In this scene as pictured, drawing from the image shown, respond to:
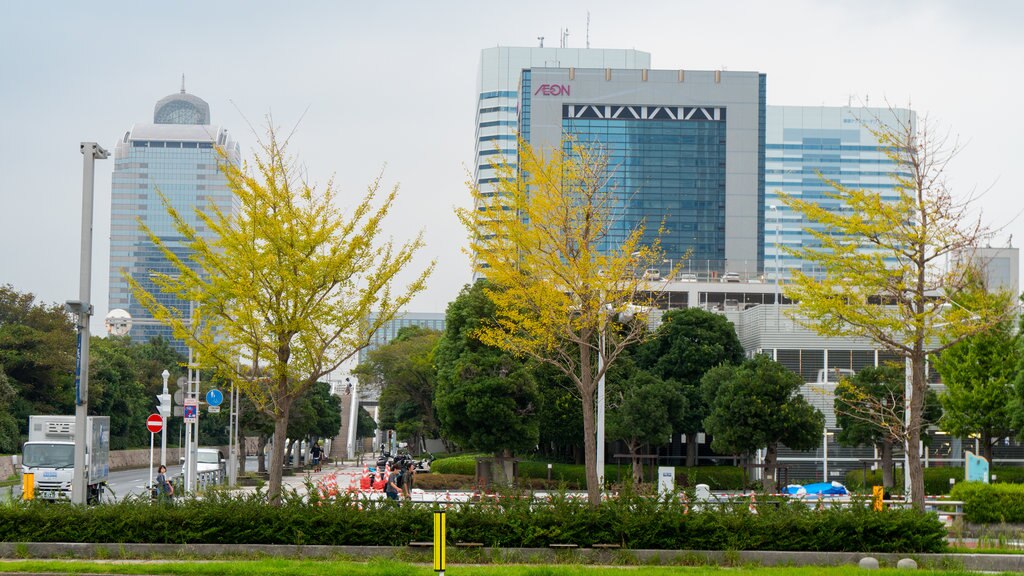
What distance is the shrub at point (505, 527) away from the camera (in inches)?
782

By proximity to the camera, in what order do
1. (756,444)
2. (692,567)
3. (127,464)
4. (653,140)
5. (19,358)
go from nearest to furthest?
1. (692,567)
2. (756,444)
3. (19,358)
4. (127,464)
5. (653,140)

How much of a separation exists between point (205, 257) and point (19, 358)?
48473 millimetres

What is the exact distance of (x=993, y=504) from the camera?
2820 centimetres

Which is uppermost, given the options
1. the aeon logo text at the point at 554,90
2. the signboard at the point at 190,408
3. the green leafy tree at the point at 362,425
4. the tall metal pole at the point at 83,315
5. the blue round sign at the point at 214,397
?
the aeon logo text at the point at 554,90

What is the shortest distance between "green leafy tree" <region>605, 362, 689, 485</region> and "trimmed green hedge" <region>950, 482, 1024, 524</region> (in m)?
25.0

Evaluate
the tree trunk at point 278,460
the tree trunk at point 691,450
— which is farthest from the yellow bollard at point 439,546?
the tree trunk at point 691,450

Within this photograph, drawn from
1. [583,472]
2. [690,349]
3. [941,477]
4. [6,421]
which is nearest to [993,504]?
[941,477]

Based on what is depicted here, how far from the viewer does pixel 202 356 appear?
2327 cm

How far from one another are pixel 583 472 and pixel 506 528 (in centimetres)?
3704

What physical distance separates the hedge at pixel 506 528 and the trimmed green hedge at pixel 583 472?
34.1m

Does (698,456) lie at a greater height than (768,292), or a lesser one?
lesser

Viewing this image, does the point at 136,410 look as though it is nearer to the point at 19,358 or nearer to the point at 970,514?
the point at 19,358

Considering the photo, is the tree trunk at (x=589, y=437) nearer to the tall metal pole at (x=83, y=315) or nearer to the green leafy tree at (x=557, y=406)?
the tall metal pole at (x=83, y=315)

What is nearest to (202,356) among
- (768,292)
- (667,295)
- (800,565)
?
(800,565)
